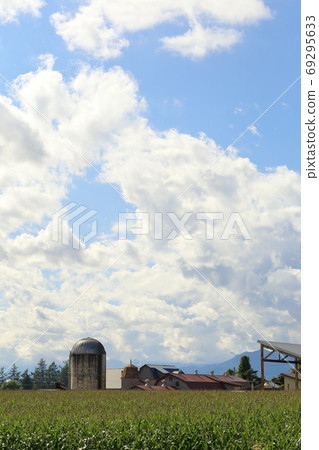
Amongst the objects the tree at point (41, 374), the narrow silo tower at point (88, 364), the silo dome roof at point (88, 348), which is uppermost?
the silo dome roof at point (88, 348)

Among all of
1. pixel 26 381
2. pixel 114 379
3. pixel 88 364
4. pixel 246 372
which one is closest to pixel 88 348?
pixel 88 364

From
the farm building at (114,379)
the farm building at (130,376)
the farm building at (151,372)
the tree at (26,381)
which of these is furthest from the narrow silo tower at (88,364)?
the tree at (26,381)

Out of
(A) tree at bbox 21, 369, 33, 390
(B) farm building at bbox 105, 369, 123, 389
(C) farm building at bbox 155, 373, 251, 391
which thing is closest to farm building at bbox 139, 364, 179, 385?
(B) farm building at bbox 105, 369, 123, 389

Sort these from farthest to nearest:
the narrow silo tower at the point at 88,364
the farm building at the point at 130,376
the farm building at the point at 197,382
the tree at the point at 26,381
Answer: the tree at the point at 26,381 → the farm building at the point at 130,376 → the farm building at the point at 197,382 → the narrow silo tower at the point at 88,364

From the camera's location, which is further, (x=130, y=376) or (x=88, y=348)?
(x=130, y=376)

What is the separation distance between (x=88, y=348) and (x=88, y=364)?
1.54 metres

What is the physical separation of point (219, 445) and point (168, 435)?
1184 millimetres

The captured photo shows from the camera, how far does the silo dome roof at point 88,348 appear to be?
49.2 m

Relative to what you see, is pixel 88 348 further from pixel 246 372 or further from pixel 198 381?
pixel 246 372

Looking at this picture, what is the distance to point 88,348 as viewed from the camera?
49.3 m

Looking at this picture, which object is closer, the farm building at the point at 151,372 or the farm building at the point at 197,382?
the farm building at the point at 197,382

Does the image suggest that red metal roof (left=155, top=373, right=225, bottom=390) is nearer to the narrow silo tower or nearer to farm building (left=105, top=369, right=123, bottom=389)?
the narrow silo tower

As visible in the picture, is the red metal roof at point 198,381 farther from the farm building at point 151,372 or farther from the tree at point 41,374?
the tree at point 41,374
